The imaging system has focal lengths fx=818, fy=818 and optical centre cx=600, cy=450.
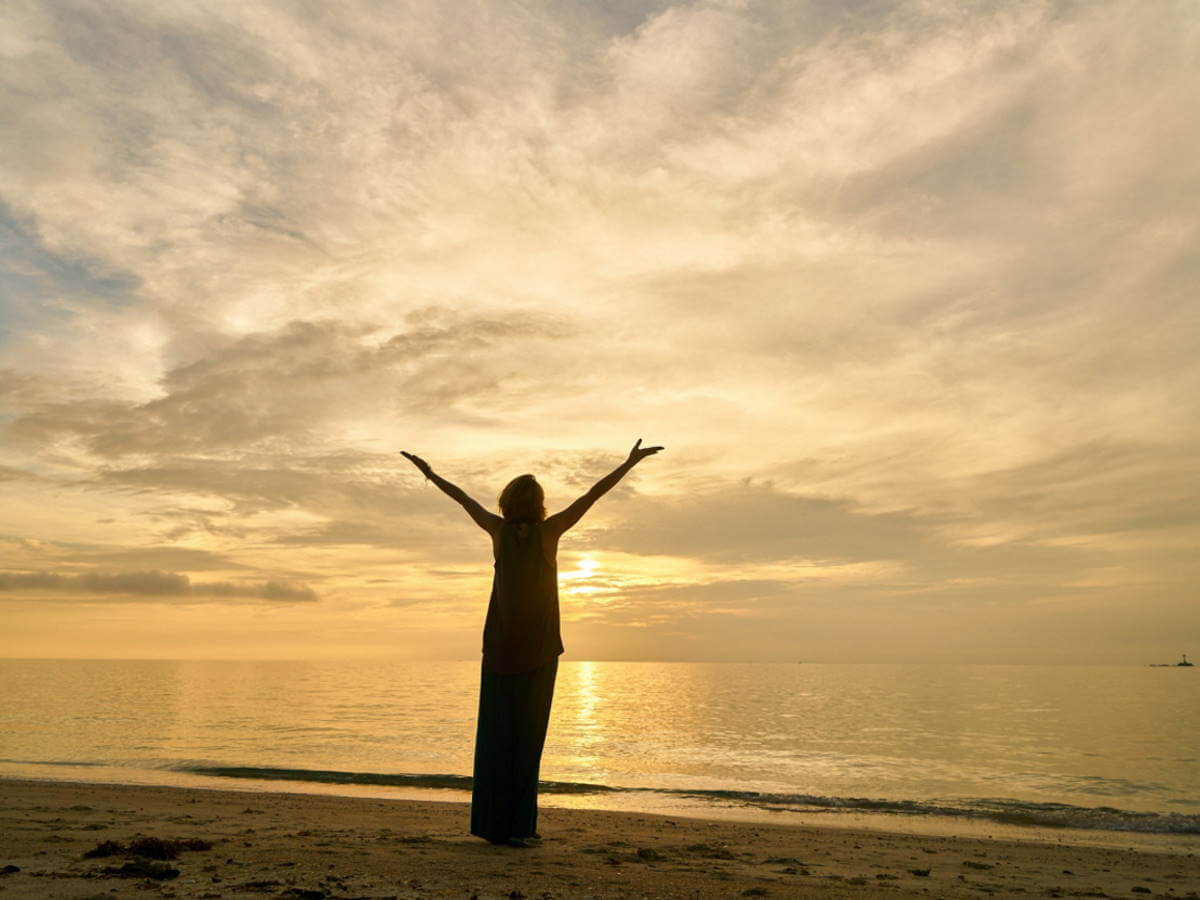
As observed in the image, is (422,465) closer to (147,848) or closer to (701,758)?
(147,848)

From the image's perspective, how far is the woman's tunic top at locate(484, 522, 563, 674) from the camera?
25.8 feet

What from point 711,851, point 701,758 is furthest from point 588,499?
point 701,758

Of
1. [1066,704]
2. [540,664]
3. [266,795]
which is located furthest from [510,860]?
[1066,704]

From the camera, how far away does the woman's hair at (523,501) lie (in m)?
8.13

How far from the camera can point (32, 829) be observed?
9.10 meters

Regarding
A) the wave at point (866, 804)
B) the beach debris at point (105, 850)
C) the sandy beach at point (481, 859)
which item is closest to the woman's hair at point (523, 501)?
the sandy beach at point (481, 859)

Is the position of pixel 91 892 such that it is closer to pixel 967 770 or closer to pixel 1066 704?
pixel 967 770

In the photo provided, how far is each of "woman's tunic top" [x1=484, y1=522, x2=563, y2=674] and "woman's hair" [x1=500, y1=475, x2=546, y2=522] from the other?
0.12 metres

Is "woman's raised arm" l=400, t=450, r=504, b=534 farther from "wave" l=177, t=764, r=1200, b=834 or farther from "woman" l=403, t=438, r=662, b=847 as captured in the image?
"wave" l=177, t=764, r=1200, b=834

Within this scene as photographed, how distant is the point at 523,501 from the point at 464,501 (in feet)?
2.09

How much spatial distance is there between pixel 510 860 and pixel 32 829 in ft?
19.2

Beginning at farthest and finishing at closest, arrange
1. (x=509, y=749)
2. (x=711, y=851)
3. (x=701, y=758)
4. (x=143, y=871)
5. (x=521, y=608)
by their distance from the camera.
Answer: (x=701, y=758), (x=711, y=851), (x=521, y=608), (x=509, y=749), (x=143, y=871)

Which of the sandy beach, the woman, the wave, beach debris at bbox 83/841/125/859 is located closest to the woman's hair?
the woman

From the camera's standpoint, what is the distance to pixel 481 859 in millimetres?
Answer: 7215
